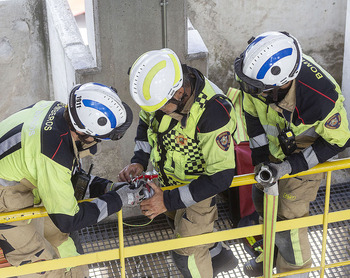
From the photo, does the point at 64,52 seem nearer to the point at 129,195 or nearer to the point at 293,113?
the point at 129,195

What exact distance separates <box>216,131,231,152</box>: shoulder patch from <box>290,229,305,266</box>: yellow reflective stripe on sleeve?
97cm

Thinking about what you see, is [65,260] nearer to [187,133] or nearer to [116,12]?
[187,133]

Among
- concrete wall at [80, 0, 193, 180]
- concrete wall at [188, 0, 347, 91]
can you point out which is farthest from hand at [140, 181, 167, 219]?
concrete wall at [188, 0, 347, 91]

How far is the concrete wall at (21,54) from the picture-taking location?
6199 mm

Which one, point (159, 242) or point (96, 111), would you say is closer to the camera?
point (96, 111)

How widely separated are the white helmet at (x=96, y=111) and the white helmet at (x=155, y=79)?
164mm

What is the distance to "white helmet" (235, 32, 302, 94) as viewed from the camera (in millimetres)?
3879

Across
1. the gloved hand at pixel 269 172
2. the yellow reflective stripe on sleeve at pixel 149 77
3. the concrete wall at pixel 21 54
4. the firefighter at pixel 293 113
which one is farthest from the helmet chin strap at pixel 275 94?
the concrete wall at pixel 21 54

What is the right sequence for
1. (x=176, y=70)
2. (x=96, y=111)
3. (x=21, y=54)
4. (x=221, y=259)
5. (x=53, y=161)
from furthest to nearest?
(x=21, y=54) < (x=221, y=259) < (x=176, y=70) < (x=96, y=111) < (x=53, y=161)

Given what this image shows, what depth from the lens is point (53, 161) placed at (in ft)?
11.5

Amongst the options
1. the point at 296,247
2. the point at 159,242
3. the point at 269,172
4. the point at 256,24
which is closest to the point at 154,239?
the point at 296,247

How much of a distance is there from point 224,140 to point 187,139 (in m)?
0.29

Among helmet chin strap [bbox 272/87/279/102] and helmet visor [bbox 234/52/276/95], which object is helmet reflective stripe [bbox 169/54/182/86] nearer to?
helmet visor [bbox 234/52/276/95]

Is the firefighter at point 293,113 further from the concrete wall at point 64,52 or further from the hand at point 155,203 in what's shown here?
the concrete wall at point 64,52
